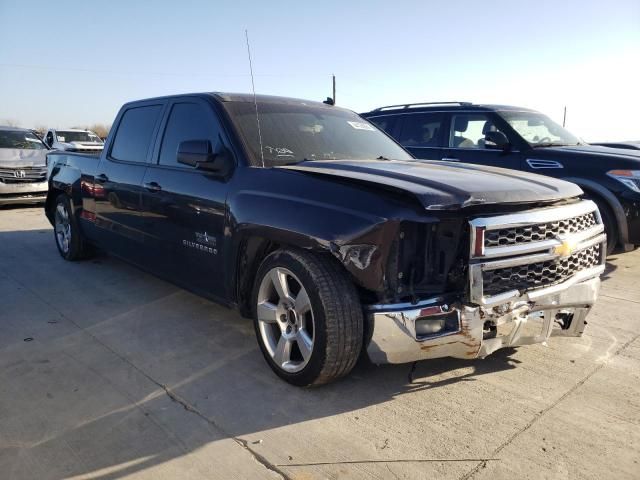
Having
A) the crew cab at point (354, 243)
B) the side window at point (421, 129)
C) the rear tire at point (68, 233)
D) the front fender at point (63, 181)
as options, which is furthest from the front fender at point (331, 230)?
the side window at point (421, 129)

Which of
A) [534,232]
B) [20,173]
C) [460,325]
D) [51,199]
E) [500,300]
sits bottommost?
[460,325]

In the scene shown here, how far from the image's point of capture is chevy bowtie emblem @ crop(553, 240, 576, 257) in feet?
9.42

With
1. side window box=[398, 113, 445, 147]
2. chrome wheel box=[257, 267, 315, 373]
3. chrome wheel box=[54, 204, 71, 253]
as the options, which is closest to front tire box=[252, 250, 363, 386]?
chrome wheel box=[257, 267, 315, 373]

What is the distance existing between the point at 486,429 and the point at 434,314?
2.19ft

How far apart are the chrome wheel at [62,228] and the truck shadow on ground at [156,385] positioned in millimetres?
1693

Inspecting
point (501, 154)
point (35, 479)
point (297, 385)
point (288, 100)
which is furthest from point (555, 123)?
point (35, 479)

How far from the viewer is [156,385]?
3117 millimetres

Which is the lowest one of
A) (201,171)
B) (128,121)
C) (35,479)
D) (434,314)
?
(35,479)

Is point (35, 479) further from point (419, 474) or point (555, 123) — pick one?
point (555, 123)

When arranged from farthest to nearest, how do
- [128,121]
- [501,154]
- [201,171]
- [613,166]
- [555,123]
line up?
1. [555,123]
2. [501,154]
3. [613,166]
4. [128,121]
5. [201,171]

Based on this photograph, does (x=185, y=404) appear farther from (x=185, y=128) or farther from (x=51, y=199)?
(x=51, y=199)

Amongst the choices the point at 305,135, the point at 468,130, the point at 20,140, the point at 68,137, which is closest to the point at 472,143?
the point at 468,130

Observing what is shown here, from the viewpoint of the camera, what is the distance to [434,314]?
2637 millimetres

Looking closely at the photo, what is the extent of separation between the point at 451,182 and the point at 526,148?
409cm
